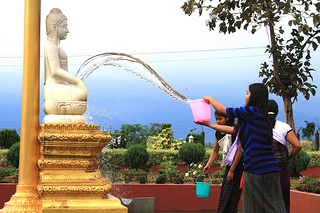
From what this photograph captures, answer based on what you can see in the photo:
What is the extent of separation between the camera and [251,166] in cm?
362

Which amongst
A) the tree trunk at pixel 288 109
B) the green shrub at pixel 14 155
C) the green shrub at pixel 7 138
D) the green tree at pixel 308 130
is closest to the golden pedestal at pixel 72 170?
the green shrub at pixel 14 155

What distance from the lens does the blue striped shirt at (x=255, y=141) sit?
360 centimetres

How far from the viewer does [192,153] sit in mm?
10805

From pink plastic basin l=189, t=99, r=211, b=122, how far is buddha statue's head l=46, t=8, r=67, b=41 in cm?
170

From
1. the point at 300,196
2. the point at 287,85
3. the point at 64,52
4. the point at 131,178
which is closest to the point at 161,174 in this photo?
the point at 131,178

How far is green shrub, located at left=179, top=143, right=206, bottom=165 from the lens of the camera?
10805 millimetres

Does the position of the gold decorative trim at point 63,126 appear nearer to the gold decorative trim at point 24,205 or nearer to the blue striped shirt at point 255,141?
the gold decorative trim at point 24,205

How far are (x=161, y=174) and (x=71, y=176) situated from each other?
15.3ft

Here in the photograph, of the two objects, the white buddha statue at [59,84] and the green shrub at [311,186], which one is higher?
the white buddha statue at [59,84]

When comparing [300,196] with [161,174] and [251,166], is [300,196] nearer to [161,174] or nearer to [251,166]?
[161,174]

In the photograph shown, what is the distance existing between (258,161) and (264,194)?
286mm

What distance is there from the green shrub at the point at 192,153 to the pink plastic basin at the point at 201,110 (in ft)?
23.0

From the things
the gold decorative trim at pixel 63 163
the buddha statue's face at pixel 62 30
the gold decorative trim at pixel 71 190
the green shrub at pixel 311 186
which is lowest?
the green shrub at pixel 311 186

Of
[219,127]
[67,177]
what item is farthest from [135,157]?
[219,127]
